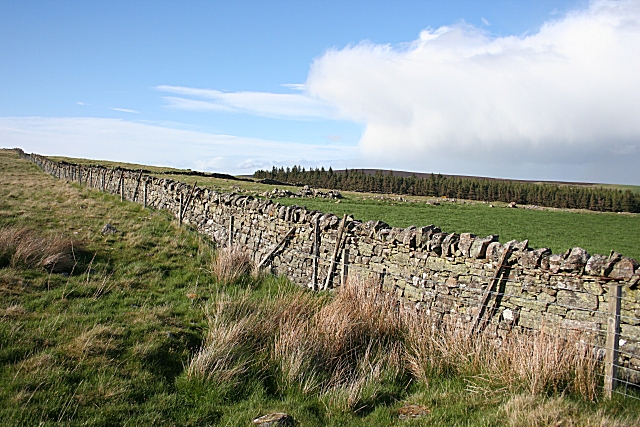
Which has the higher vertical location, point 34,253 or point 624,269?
point 624,269

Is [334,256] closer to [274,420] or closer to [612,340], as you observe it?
[274,420]

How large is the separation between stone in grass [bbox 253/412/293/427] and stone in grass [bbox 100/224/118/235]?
30.0 feet

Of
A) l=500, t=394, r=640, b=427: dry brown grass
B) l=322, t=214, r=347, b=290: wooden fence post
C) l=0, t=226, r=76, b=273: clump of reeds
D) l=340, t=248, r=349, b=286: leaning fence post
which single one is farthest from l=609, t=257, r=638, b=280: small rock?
l=0, t=226, r=76, b=273: clump of reeds

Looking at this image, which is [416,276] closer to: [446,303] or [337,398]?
[446,303]

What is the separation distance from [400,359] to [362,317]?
971mm

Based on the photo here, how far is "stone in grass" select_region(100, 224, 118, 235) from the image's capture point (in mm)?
12012

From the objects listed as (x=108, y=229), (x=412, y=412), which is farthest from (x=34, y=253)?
(x=412, y=412)

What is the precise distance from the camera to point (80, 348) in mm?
5316

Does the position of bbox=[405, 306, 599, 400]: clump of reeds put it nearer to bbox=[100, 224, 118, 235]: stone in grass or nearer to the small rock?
the small rock

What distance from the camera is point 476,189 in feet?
303

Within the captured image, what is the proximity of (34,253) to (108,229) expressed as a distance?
373cm

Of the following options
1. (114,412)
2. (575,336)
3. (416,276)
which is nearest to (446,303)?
(416,276)

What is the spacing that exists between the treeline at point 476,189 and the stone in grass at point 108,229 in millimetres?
83458

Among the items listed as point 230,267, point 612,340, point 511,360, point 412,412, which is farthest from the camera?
point 230,267
